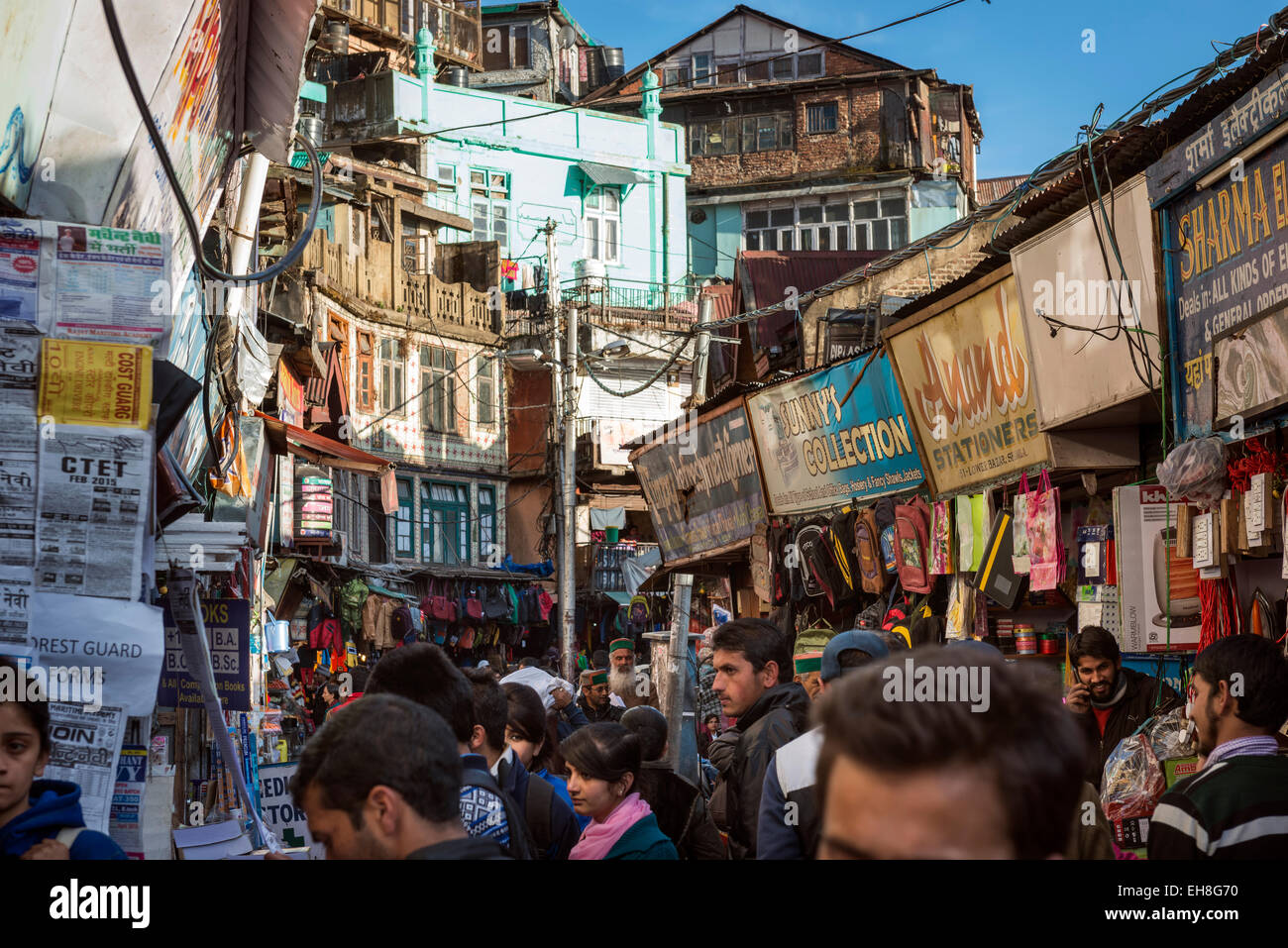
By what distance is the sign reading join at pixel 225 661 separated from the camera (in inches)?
338

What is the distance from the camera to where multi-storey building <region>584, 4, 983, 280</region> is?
4253 centimetres

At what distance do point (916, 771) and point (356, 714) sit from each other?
1.34m

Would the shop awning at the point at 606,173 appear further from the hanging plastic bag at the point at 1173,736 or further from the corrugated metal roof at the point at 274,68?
the hanging plastic bag at the point at 1173,736

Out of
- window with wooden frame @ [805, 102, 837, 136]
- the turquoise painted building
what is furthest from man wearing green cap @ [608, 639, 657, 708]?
window with wooden frame @ [805, 102, 837, 136]

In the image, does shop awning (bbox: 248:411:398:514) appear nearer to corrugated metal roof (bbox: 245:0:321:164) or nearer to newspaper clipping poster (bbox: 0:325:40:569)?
corrugated metal roof (bbox: 245:0:321:164)

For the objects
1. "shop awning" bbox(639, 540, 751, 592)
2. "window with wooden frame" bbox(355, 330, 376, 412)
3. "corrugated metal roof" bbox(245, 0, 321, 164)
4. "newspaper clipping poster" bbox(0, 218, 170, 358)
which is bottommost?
"shop awning" bbox(639, 540, 751, 592)

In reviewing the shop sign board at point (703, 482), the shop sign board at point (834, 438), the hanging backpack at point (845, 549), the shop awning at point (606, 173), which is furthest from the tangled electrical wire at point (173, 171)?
the shop awning at point (606, 173)

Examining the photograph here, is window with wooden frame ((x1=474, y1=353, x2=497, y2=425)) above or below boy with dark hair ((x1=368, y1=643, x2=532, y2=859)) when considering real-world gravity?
above

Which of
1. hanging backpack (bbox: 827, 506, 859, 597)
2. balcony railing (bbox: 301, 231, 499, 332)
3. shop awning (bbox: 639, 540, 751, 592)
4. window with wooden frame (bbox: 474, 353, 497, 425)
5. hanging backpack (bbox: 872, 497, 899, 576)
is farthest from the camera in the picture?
window with wooden frame (bbox: 474, 353, 497, 425)

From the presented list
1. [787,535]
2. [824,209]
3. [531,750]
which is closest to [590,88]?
[824,209]

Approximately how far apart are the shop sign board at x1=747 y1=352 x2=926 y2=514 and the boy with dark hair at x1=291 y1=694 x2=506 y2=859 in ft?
30.3

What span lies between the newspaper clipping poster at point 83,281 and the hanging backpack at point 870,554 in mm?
7565

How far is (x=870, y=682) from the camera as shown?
1821 millimetres

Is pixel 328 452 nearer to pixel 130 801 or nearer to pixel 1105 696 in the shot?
pixel 130 801
